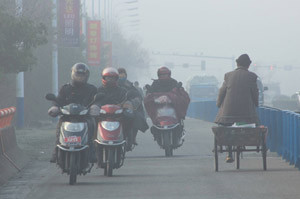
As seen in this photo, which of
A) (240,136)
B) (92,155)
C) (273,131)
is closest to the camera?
(92,155)

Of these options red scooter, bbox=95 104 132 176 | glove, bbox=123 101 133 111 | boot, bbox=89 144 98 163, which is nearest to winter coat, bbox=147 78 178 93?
glove, bbox=123 101 133 111

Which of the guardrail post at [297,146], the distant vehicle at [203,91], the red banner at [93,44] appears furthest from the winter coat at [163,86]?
the distant vehicle at [203,91]

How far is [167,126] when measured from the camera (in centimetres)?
1884

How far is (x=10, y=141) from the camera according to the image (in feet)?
55.3

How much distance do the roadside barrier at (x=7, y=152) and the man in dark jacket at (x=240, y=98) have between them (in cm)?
348

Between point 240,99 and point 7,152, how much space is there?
410 centimetres

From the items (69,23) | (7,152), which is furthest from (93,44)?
(7,152)

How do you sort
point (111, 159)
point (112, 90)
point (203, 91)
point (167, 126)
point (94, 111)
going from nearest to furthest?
point (94, 111), point (111, 159), point (112, 90), point (167, 126), point (203, 91)

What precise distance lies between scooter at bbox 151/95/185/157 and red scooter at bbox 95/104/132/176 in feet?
14.7

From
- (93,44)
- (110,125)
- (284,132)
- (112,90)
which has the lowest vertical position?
(284,132)

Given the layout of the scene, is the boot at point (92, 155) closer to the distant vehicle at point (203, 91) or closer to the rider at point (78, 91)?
the rider at point (78, 91)

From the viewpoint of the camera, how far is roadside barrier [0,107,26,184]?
1473 centimetres

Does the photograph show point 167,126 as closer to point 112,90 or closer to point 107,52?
point 112,90

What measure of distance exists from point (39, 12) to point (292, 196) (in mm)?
23513
